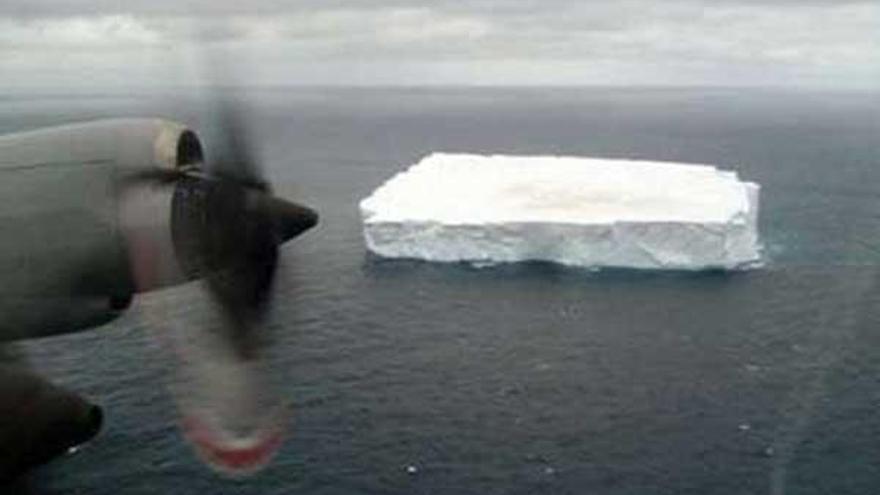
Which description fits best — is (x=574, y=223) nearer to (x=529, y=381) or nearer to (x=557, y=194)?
(x=557, y=194)

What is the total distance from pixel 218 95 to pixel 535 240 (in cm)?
6821

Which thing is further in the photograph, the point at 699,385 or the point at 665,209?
the point at 665,209

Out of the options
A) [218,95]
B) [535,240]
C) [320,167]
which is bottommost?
[320,167]

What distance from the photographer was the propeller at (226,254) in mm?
17375

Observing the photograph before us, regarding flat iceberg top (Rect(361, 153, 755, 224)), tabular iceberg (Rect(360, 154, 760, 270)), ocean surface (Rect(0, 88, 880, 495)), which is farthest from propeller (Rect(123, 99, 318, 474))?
tabular iceberg (Rect(360, 154, 760, 270))

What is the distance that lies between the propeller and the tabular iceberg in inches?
2580

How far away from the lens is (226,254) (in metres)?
17.4

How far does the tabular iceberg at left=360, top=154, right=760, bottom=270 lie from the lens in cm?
8350

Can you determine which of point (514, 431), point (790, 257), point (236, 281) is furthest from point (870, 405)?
point (236, 281)

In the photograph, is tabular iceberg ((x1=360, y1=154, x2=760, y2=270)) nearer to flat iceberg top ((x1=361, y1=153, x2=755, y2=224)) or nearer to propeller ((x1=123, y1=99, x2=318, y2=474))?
flat iceberg top ((x1=361, y1=153, x2=755, y2=224))

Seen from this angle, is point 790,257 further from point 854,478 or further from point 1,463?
point 1,463

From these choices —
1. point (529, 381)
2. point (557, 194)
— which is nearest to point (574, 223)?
point (557, 194)

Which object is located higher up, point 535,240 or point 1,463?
point 1,463

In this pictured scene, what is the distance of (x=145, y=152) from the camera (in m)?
17.8
